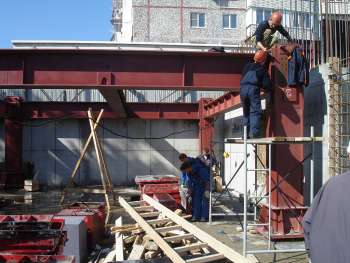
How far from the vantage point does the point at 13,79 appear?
436 inches

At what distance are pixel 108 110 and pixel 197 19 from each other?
3216 centimetres

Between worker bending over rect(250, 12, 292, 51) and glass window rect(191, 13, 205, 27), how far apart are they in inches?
1574

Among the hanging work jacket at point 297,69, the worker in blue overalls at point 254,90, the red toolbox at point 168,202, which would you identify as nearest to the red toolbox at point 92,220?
the red toolbox at point 168,202

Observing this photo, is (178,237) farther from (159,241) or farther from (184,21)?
(184,21)

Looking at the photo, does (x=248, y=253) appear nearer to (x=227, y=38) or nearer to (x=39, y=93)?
(x=39, y=93)

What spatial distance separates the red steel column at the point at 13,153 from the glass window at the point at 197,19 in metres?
32.3

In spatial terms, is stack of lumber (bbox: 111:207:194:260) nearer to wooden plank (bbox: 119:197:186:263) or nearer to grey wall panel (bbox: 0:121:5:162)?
wooden plank (bbox: 119:197:186:263)

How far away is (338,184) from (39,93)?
21.0m

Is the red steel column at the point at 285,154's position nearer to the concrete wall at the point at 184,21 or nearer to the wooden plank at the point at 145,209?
the wooden plank at the point at 145,209

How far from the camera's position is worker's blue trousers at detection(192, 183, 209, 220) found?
1180cm

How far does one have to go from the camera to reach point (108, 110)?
1961 cm

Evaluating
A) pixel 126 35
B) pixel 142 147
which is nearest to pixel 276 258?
pixel 142 147

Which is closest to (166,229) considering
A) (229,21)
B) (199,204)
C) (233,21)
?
(199,204)

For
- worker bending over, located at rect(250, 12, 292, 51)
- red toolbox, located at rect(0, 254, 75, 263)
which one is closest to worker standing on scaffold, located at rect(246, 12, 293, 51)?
worker bending over, located at rect(250, 12, 292, 51)
